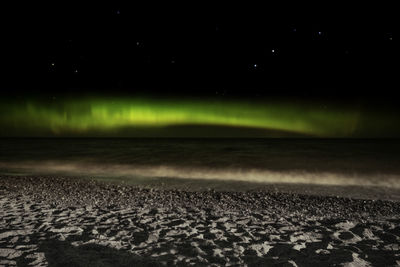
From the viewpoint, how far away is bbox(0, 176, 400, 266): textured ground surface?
409cm

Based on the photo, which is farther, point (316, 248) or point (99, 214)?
point (99, 214)

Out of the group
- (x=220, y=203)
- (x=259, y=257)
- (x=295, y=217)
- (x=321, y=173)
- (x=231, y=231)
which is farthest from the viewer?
(x=321, y=173)

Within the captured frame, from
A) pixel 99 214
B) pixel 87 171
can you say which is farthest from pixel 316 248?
pixel 87 171

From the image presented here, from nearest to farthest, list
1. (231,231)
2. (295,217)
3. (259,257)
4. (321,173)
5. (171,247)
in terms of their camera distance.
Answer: (259,257), (171,247), (231,231), (295,217), (321,173)

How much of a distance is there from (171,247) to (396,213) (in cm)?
357

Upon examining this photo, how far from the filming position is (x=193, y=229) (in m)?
5.01

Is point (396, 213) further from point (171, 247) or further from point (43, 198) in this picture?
point (43, 198)

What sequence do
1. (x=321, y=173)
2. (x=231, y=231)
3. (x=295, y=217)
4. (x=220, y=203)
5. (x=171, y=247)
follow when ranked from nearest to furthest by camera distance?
(x=171, y=247) → (x=231, y=231) → (x=295, y=217) → (x=220, y=203) → (x=321, y=173)

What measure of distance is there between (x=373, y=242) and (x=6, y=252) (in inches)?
163

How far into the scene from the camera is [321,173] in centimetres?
1120

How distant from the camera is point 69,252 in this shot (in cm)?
425

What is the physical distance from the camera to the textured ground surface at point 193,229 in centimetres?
409

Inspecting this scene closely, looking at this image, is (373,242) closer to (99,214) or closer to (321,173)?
(99,214)

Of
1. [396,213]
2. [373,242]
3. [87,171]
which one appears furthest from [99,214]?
[87,171]
